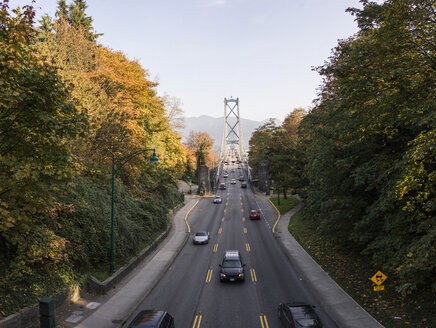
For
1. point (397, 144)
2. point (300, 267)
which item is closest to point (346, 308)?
point (300, 267)

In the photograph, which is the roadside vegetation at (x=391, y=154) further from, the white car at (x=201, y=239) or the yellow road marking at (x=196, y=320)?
the white car at (x=201, y=239)

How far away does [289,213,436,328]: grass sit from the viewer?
39.4ft

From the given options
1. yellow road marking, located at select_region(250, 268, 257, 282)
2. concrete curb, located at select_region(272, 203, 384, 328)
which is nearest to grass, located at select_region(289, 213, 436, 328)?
concrete curb, located at select_region(272, 203, 384, 328)

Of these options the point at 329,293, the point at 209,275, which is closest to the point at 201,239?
the point at 209,275

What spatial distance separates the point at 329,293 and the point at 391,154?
797cm

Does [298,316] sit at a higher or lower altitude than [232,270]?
higher

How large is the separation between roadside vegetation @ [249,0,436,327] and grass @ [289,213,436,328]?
67 mm

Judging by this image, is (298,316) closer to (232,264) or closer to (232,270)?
(232,270)

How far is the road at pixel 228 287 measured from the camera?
44.9 ft

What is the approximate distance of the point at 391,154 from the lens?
49.3 ft

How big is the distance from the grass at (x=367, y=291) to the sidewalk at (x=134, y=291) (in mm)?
11035

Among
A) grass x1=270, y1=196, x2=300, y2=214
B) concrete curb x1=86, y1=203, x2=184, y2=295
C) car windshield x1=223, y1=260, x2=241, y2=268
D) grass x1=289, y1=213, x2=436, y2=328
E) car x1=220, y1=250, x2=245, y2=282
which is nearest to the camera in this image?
grass x1=289, y1=213, x2=436, y2=328

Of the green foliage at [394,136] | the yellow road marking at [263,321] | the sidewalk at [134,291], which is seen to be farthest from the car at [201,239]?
the yellow road marking at [263,321]

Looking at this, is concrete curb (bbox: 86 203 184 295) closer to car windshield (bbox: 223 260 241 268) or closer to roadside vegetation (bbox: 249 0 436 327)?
car windshield (bbox: 223 260 241 268)
